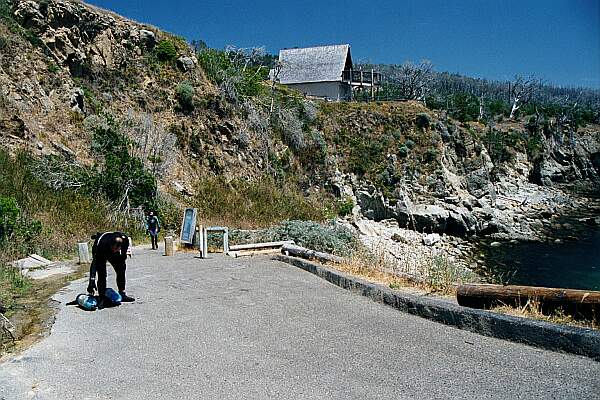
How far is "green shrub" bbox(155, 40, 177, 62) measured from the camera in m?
35.3

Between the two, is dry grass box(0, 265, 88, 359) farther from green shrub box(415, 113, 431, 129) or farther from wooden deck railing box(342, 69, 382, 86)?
wooden deck railing box(342, 69, 382, 86)

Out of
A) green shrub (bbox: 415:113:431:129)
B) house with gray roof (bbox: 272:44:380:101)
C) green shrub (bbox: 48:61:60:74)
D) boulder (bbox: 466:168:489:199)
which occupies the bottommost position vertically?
boulder (bbox: 466:168:489:199)

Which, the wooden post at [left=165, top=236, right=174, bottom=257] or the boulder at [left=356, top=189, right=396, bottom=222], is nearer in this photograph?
the wooden post at [left=165, top=236, right=174, bottom=257]

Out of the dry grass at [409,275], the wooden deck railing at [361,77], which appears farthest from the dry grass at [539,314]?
the wooden deck railing at [361,77]

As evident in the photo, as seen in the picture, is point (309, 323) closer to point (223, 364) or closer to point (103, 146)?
point (223, 364)

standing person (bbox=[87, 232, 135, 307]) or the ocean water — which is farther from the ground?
standing person (bbox=[87, 232, 135, 307])

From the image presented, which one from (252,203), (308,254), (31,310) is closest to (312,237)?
(308,254)

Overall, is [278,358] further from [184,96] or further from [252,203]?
[184,96]

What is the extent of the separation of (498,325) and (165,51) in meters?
33.2

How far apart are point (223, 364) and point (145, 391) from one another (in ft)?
3.22

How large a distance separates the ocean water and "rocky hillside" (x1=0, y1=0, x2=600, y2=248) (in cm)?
391

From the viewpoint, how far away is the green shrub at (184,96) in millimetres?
34469

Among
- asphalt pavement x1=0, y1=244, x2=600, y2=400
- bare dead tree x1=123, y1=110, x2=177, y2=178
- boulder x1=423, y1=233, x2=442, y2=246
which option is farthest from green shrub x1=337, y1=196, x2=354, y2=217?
asphalt pavement x1=0, y1=244, x2=600, y2=400

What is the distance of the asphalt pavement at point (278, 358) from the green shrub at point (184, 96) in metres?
26.8
